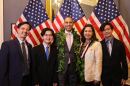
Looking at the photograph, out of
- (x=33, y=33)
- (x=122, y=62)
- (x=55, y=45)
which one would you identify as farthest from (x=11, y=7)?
(x=122, y=62)

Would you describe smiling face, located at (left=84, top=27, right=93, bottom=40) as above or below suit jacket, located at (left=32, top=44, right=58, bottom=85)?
above

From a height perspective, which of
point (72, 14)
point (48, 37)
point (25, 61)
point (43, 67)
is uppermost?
point (72, 14)

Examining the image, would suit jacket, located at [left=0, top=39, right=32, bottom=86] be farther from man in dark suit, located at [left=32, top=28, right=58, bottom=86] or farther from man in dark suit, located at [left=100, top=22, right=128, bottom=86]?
man in dark suit, located at [left=100, top=22, right=128, bottom=86]

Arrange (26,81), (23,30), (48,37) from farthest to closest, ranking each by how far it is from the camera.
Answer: (48,37) < (26,81) < (23,30)

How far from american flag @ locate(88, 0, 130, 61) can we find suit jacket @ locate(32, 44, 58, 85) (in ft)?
3.88

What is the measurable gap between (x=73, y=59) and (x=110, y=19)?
121cm

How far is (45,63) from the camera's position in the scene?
4059 mm

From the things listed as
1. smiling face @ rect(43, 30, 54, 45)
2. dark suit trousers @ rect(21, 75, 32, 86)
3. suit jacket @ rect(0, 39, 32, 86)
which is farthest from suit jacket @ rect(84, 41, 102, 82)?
suit jacket @ rect(0, 39, 32, 86)

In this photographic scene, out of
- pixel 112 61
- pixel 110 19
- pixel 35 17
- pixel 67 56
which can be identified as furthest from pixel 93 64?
pixel 35 17

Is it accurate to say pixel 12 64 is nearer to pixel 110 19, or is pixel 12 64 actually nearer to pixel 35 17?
pixel 35 17

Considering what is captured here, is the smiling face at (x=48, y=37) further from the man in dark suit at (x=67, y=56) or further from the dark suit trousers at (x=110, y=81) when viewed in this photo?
the dark suit trousers at (x=110, y=81)

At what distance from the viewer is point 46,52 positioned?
410cm

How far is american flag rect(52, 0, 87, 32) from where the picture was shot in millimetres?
4910

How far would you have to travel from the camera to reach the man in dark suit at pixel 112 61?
4066 mm
